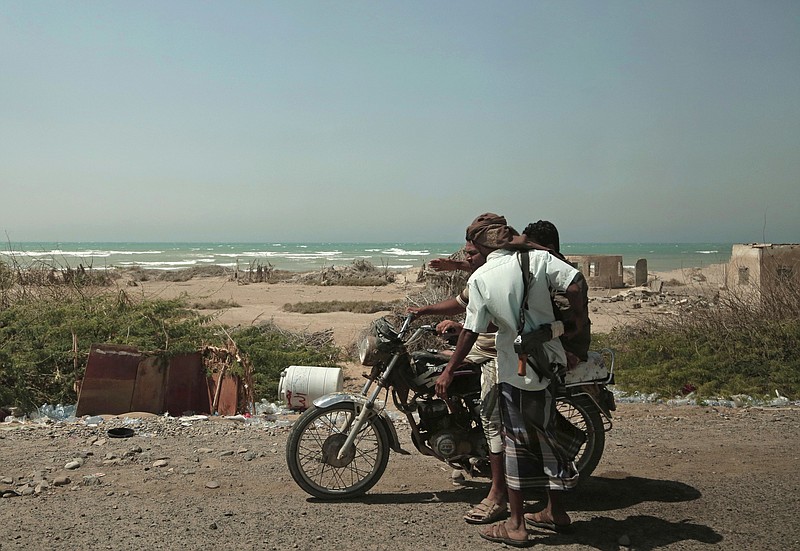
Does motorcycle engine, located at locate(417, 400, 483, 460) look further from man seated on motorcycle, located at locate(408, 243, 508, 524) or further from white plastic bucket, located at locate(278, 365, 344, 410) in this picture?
white plastic bucket, located at locate(278, 365, 344, 410)

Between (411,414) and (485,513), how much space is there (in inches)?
32.2

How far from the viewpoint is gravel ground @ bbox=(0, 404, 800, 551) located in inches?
169

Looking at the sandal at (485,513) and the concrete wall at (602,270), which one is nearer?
the sandal at (485,513)

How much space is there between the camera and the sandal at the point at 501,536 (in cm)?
420

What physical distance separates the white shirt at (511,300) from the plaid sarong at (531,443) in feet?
0.32

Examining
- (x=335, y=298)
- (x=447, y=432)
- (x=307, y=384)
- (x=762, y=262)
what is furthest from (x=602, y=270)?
(x=447, y=432)

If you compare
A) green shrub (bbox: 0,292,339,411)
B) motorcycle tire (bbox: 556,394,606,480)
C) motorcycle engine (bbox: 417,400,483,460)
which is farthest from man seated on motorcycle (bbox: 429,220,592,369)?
green shrub (bbox: 0,292,339,411)

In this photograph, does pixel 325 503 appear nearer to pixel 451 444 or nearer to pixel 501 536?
pixel 451 444

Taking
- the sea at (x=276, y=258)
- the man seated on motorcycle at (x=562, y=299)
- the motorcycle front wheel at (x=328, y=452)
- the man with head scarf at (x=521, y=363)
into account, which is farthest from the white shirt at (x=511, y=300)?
the sea at (x=276, y=258)

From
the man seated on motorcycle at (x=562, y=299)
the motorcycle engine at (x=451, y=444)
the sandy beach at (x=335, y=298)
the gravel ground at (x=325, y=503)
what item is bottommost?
the sandy beach at (x=335, y=298)

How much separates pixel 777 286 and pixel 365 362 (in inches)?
366

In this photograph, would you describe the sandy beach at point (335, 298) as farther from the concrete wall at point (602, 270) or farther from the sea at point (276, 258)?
the sea at point (276, 258)

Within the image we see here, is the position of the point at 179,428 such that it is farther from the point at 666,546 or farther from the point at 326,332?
the point at 326,332

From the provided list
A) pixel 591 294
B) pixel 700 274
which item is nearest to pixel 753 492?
pixel 591 294
